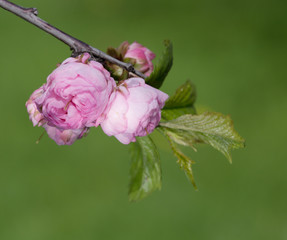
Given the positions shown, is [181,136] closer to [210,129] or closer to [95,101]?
[210,129]

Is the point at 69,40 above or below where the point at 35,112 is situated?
above

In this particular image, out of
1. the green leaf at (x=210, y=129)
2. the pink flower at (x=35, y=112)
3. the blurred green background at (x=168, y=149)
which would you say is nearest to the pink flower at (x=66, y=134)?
the pink flower at (x=35, y=112)

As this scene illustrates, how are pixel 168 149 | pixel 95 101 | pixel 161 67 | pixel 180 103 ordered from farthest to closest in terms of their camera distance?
1. pixel 168 149
2. pixel 180 103
3. pixel 161 67
4. pixel 95 101

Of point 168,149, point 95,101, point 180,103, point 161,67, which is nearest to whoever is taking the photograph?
point 95,101

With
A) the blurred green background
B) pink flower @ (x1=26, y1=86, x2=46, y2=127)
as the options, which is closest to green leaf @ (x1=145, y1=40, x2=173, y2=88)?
pink flower @ (x1=26, y1=86, x2=46, y2=127)

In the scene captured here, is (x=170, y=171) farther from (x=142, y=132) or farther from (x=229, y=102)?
(x=142, y=132)

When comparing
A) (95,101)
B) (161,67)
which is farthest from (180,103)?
(95,101)
